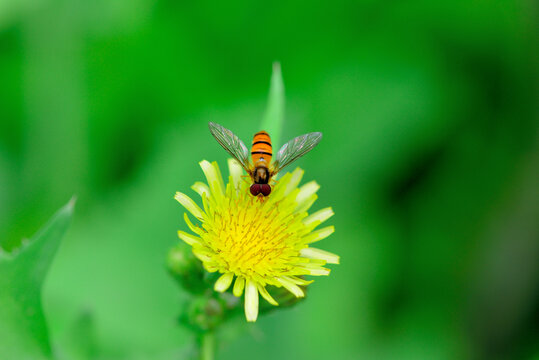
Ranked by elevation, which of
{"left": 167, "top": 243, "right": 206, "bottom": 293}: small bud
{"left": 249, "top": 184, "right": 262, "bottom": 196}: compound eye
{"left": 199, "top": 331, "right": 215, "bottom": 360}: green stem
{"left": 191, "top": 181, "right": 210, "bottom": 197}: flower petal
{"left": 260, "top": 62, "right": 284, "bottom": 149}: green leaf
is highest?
{"left": 260, "top": 62, "right": 284, "bottom": 149}: green leaf

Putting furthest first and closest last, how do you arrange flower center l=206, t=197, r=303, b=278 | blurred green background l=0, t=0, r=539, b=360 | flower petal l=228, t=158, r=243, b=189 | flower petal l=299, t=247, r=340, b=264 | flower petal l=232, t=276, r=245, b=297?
blurred green background l=0, t=0, r=539, b=360 < flower petal l=228, t=158, r=243, b=189 < flower petal l=299, t=247, r=340, b=264 < flower center l=206, t=197, r=303, b=278 < flower petal l=232, t=276, r=245, b=297

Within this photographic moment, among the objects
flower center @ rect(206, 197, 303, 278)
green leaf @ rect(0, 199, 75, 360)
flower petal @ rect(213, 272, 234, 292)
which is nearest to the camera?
green leaf @ rect(0, 199, 75, 360)

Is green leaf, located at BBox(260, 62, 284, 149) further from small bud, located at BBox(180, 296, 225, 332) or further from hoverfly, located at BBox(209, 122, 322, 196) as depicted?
small bud, located at BBox(180, 296, 225, 332)

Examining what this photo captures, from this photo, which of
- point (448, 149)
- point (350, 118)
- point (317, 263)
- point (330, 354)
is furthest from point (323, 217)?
point (448, 149)

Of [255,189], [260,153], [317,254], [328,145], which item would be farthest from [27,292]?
[328,145]

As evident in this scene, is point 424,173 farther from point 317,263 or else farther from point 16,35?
point 16,35

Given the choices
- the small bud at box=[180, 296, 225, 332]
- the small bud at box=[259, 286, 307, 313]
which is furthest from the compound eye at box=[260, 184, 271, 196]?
the small bud at box=[180, 296, 225, 332]
